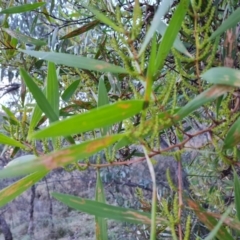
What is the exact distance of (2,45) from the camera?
749 millimetres

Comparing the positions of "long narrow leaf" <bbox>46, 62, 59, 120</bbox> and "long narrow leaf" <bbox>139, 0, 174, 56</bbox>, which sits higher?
"long narrow leaf" <bbox>46, 62, 59, 120</bbox>

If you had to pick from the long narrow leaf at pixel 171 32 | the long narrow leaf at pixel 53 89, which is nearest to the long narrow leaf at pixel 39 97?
the long narrow leaf at pixel 53 89

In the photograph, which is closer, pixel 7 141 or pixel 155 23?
pixel 155 23

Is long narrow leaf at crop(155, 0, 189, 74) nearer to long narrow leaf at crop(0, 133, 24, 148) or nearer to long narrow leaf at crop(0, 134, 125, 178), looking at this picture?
long narrow leaf at crop(0, 134, 125, 178)

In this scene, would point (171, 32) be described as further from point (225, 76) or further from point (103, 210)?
point (103, 210)

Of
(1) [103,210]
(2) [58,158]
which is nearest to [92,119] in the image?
(2) [58,158]

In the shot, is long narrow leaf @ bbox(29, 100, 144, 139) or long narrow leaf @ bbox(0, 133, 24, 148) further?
long narrow leaf @ bbox(0, 133, 24, 148)

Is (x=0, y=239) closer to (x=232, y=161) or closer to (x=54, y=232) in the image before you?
(x=54, y=232)

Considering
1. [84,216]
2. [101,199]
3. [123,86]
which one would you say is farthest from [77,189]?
[101,199]

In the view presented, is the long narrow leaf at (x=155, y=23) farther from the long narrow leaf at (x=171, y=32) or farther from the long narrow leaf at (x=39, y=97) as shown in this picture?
the long narrow leaf at (x=39, y=97)

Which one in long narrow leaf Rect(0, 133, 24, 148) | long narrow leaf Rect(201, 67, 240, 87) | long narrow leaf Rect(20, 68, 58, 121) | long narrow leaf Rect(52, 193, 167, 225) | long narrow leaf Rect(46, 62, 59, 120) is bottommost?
long narrow leaf Rect(52, 193, 167, 225)

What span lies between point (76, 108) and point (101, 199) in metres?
0.23

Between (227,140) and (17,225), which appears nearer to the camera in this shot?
(227,140)

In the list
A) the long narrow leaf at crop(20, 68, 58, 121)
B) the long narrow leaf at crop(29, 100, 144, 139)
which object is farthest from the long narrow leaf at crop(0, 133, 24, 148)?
the long narrow leaf at crop(29, 100, 144, 139)
